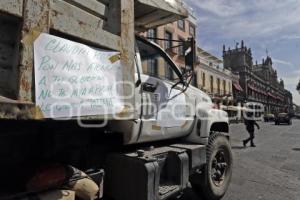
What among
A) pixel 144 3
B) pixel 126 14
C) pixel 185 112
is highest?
pixel 144 3

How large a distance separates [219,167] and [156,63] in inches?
84.3

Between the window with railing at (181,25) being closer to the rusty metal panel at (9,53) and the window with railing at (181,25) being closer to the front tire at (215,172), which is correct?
the front tire at (215,172)

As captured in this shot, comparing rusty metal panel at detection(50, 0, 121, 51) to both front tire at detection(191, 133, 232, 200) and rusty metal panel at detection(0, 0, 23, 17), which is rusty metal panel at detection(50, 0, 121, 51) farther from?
front tire at detection(191, 133, 232, 200)

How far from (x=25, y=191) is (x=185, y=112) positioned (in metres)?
2.59

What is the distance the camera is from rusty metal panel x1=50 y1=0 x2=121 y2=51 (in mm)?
2254

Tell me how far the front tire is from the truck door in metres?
0.57

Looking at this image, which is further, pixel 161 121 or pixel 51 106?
pixel 161 121

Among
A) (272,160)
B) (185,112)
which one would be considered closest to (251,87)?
(272,160)

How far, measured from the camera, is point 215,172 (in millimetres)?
4934

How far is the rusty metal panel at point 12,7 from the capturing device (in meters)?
1.88

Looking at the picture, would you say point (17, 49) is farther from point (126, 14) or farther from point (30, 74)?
point (126, 14)

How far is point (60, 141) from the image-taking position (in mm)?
2938

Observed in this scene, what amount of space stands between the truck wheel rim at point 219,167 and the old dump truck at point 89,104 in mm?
461

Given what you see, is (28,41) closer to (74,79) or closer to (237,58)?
(74,79)
